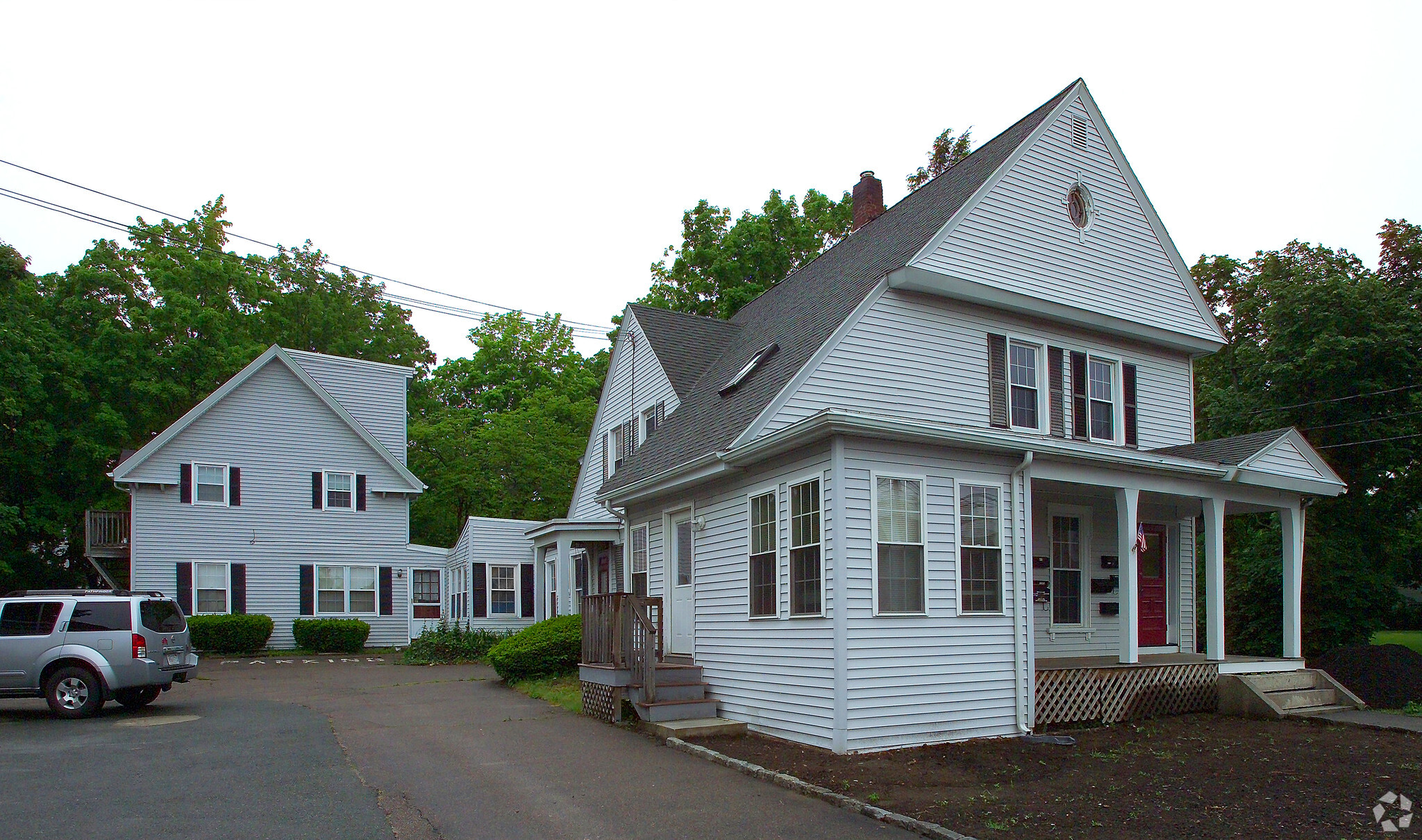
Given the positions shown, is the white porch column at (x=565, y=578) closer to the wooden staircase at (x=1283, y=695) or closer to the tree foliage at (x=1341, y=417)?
the wooden staircase at (x=1283, y=695)

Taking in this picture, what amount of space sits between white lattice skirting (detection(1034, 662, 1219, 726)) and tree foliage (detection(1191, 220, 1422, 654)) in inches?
490

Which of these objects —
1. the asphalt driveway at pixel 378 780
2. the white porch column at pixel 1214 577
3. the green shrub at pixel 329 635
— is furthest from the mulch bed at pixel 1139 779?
the green shrub at pixel 329 635

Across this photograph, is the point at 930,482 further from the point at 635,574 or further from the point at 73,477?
the point at 73,477

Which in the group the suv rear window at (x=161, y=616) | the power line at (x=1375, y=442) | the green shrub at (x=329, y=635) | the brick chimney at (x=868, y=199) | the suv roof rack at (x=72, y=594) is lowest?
the green shrub at (x=329, y=635)

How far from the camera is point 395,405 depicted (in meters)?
34.1

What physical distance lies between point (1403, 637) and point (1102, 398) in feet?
102

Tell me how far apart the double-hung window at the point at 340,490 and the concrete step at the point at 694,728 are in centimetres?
2075

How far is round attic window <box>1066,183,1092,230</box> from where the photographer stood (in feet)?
53.4

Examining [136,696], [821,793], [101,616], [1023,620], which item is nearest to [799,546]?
[1023,620]

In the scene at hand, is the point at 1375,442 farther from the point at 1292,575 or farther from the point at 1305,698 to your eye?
the point at 1305,698

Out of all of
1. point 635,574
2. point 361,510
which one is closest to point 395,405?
point 361,510

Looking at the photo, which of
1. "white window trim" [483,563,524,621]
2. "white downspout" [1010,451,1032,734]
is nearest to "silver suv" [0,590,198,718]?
"white downspout" [1010,451,1032,734]

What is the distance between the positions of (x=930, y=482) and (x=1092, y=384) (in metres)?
5.95

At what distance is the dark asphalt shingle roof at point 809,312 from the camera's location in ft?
46.4
